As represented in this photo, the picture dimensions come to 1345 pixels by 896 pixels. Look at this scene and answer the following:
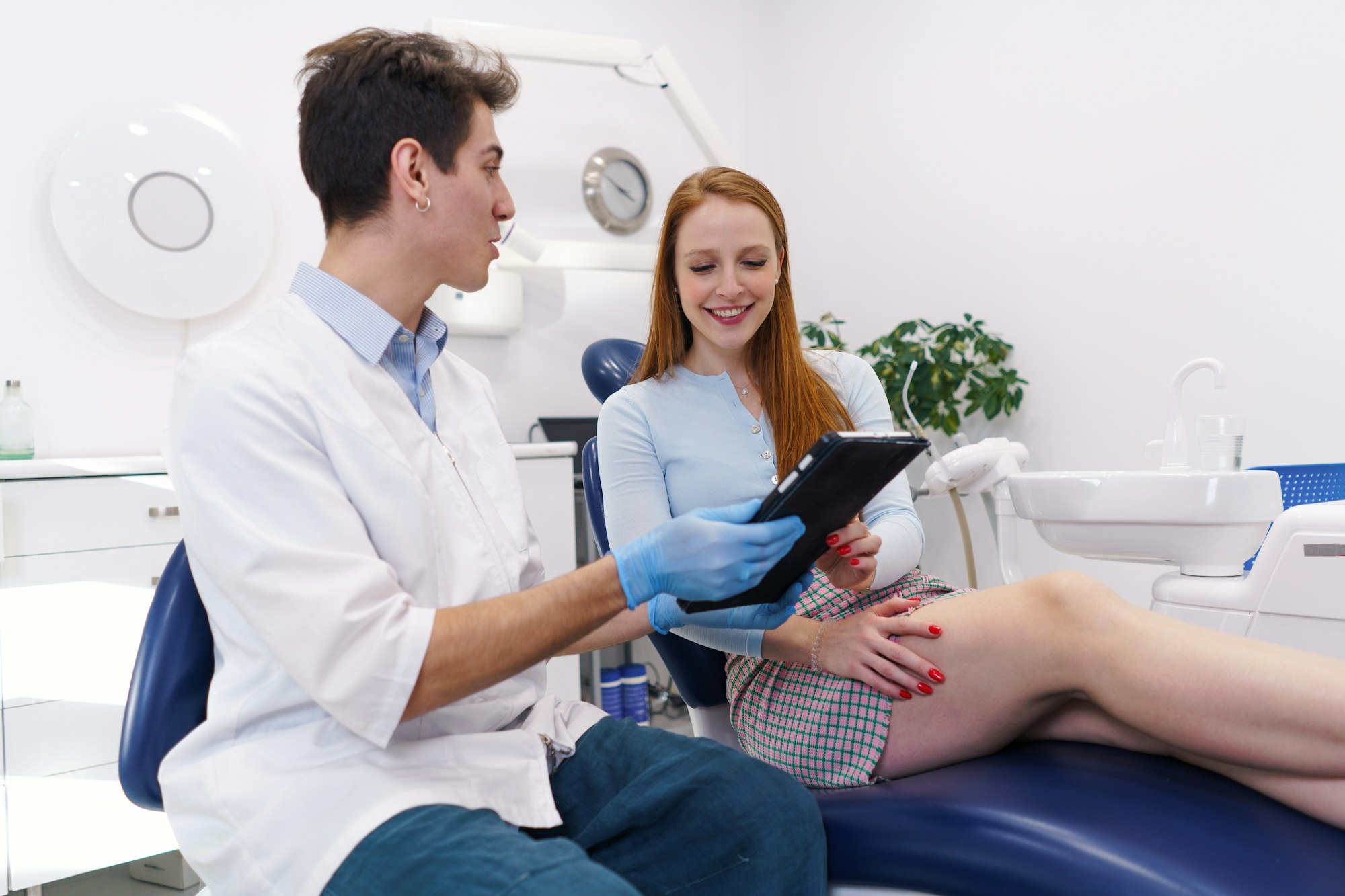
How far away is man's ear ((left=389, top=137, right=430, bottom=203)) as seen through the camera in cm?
102

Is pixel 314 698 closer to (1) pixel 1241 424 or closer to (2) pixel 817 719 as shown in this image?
(2) pixel 817 719

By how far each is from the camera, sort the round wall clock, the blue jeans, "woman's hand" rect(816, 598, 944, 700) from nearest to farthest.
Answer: the blue jeans
"woman's hand" rect(816, 598, 944, 700)
the round wall clock

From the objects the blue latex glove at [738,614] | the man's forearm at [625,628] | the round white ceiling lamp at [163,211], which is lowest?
the man's forearm at [625,628]

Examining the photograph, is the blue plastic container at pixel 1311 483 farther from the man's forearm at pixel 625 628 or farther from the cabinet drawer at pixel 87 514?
the cabinet drawer at pixel 87 514

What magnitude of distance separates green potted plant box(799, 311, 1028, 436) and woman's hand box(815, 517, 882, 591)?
1519mm

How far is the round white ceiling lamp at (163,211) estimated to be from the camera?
237 centimetres

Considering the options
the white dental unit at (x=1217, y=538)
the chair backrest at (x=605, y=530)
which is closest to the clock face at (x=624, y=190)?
the chair backrest at (x=605, y=530)

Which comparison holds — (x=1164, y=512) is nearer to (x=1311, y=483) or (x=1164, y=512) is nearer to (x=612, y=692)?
(x=1311, y=483)

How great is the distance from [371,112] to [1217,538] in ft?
4.24

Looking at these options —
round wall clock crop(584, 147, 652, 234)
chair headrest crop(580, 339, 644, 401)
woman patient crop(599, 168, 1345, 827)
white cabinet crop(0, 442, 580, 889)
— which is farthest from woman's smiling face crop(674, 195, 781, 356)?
round wall clock crop(584, 147, 652, 234)

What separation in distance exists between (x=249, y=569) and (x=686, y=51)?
10.5ft

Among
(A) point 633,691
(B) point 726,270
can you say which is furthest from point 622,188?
(B) point 726,270

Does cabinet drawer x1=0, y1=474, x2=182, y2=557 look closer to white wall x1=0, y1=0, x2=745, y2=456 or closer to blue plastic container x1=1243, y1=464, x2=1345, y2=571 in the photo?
white wall x1=0, y1=0, x2=745, y2=456

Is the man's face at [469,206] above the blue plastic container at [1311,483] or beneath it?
above
